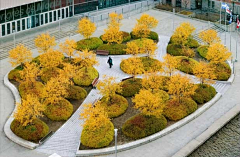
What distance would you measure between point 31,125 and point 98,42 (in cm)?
2150

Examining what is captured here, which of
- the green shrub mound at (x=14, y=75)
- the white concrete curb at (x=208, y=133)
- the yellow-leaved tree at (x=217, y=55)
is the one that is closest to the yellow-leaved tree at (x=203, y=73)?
the white concrete curb at (x=208, y=133)

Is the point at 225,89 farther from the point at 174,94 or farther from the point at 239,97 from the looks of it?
the point at 174,94

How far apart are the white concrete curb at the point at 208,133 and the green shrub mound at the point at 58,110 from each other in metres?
11.0

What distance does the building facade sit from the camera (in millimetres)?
53531

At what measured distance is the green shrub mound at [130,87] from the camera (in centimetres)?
3906

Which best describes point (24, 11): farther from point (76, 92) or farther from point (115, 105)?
point (115, 105)

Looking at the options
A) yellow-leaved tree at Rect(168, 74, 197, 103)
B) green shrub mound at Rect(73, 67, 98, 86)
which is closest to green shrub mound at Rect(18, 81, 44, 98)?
green shrub mound at Rect(73, 67, 98, 86)

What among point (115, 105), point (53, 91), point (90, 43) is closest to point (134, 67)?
point (115, 105)

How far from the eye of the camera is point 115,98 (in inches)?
1469

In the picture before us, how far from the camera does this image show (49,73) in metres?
42.2

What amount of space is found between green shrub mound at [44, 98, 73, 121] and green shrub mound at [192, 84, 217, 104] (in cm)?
1226

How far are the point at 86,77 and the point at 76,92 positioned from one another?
3.59 metres

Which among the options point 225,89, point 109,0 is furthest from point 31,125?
point 109,0

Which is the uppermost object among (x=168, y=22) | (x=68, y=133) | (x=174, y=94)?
(x=168, y=22)
